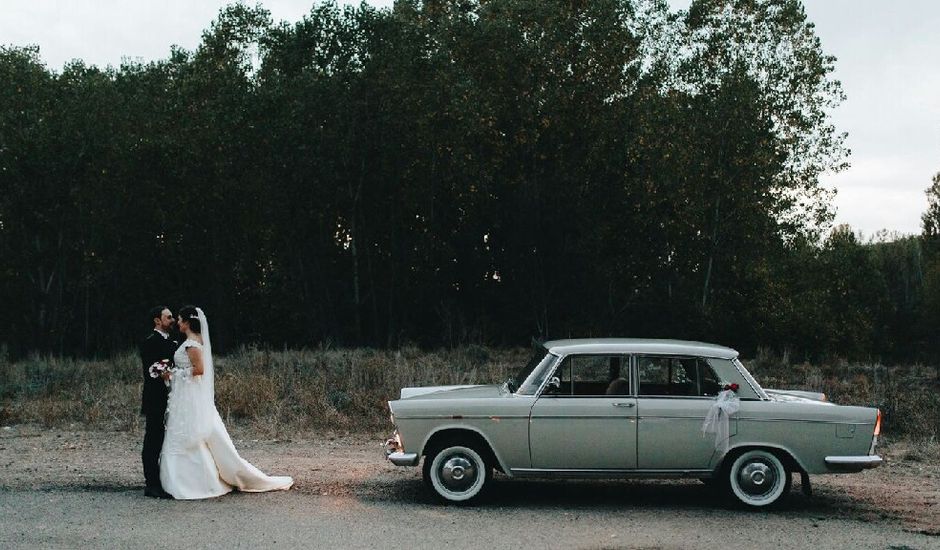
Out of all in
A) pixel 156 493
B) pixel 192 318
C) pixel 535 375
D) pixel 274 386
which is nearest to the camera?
pixel 535 375

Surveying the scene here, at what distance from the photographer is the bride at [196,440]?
10312 mm

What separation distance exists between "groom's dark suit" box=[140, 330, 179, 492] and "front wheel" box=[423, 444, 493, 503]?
286 centimetres

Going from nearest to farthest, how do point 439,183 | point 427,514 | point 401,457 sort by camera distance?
point 427,514 → point 401,457 → point 439,183

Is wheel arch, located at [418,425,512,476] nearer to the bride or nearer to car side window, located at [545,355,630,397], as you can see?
car side window, located at [545,355,630,397]

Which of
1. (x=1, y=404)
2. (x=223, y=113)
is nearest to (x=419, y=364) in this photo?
(x=1, y=404)

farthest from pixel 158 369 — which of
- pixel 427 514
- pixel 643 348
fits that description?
pixel 643 348

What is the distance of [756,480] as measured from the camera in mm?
9891

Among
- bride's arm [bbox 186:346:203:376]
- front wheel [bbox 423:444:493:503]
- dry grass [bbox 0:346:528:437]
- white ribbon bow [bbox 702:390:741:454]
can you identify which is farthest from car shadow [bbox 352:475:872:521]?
dry grass [bbox 0:346:528:437]

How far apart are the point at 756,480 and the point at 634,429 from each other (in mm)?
1321

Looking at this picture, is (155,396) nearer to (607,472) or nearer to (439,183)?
(607,472)

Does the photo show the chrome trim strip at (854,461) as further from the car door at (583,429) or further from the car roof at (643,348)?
the car door at (583,429)

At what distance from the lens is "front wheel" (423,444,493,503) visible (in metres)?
9.96

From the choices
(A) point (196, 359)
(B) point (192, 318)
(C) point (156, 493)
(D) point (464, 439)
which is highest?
(B) point (192, 318)

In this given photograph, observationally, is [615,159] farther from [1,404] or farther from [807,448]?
[807,448]
